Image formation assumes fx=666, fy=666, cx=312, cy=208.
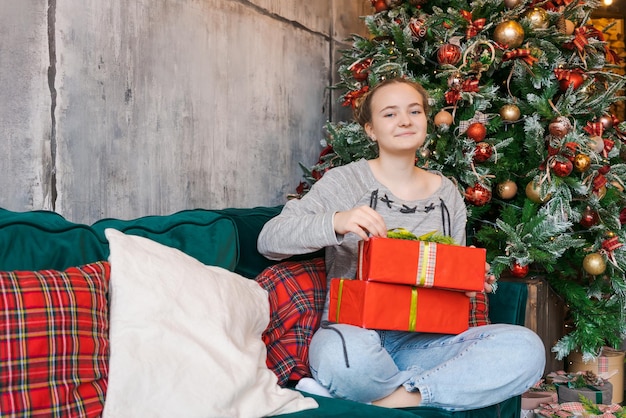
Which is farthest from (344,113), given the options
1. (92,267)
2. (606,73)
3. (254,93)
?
(92,267)

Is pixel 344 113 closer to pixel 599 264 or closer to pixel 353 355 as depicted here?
pixel 599 264

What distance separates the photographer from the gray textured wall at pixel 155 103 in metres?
1.66

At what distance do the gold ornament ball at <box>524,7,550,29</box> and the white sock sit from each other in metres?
1.65

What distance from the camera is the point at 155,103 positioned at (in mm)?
2043

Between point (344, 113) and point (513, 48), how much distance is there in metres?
0.89

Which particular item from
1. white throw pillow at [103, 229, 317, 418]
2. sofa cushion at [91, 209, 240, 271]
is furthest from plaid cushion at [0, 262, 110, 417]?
sofa cushion at [91, 209, 240, 271]

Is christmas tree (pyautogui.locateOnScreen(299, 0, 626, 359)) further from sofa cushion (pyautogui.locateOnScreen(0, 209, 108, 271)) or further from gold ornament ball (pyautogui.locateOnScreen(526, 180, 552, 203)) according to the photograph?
sofa cushion (pyautogui.locateOnScreen(0, 209, 108, 271))

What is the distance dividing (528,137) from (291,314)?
1.22 metres

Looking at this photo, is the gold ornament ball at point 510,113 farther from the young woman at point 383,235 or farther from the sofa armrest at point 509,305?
the sofa armrest at point 509,305

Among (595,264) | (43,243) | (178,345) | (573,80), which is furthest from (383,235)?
(573,80)

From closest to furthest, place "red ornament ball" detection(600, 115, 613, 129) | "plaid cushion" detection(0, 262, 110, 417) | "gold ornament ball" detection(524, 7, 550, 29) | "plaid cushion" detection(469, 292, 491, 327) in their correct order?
"plaid cushion" detection(0, 262, 110, 417)
"plaid cushion" detection(469, 292, 491, 327)
"gold ornament ball" detection(524, 7, 550, 29)
"red ornament ball" detection(600, 115, 613, 129)

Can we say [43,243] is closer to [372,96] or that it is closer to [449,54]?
[372,96]

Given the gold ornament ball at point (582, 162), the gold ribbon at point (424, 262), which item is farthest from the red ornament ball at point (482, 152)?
the gold ribbon at point (424, 262)

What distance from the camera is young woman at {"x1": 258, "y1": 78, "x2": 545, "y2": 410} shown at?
160 cm
